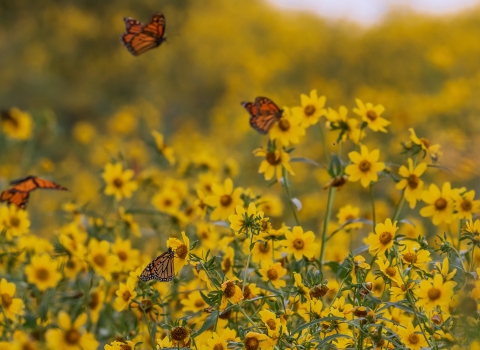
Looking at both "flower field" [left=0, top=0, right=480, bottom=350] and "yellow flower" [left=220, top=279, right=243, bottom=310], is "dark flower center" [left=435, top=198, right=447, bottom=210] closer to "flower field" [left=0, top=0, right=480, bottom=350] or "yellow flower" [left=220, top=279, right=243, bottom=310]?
"flower field" [left=0, top=0, right=480, bottom=350]

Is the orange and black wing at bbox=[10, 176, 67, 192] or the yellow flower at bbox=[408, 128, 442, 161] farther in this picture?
the orange and black wing at bbox=[10, 176, 67, 192]

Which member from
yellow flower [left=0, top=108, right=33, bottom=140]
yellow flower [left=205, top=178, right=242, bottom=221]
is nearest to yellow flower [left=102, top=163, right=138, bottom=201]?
yellow flower [left=205, top=178, right=242, bottom=221]

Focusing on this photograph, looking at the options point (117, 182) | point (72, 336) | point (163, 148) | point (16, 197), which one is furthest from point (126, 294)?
point (163, 148)

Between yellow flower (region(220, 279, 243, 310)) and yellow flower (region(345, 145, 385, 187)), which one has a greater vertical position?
yellow flower (region(345, 145, 385, 187))

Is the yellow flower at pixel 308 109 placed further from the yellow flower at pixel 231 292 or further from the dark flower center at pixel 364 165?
the yellow flower at pixel 231 292

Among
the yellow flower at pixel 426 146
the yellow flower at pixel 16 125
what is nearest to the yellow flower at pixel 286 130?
the yellow flower at pixel 426 146

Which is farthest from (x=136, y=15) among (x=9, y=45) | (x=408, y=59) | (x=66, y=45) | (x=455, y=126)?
(x=455, y=126)
